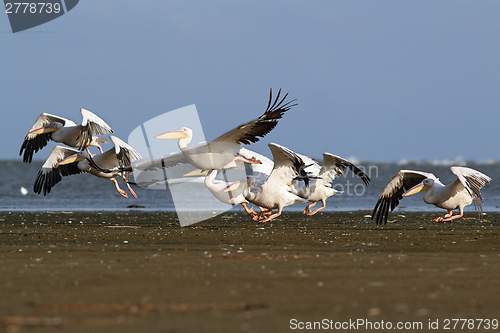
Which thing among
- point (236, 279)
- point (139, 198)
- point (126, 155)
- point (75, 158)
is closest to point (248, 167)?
point (126, 155)

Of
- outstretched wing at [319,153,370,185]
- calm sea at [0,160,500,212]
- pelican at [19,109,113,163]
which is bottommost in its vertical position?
calm sea at [0,160,500,212]

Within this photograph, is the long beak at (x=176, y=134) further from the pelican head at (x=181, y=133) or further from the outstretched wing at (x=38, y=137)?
the outstretched wing at (x=38, y=137)

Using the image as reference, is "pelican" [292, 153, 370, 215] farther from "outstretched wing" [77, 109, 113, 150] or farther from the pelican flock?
"outstretched wing" [77, 109, 113, 150]

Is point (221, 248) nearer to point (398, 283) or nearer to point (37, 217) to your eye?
point (398, 283)

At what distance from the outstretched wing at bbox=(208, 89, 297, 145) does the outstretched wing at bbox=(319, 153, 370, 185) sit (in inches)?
83.1

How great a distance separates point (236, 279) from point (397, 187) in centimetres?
834

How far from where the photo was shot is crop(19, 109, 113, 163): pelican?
1470cm

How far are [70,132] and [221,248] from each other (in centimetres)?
816

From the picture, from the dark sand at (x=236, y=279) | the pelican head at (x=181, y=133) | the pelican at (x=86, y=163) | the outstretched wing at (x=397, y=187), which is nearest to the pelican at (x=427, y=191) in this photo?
the outstretched wing at (x=397, y=187)

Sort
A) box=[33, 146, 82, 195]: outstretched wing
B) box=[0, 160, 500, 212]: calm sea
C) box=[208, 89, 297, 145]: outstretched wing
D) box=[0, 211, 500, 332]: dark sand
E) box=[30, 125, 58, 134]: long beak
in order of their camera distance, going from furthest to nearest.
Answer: box=[0, 160, 500, 212]: calm sea, box=[33, 146, 82, 195]: outstretched wing, box=[30, 125, 58, 134]: long beak, box=[208, 89, 297, 145]: outstretched wing, box=[0, 211, 500, 332]: dark sand

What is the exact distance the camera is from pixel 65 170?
53.7 feet

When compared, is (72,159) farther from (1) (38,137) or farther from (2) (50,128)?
(1) (38,137)

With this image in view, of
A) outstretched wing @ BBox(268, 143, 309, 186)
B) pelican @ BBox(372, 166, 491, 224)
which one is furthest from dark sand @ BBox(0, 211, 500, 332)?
pelican @ BBox(372, 166, 491, 224)

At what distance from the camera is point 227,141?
12.6 m
